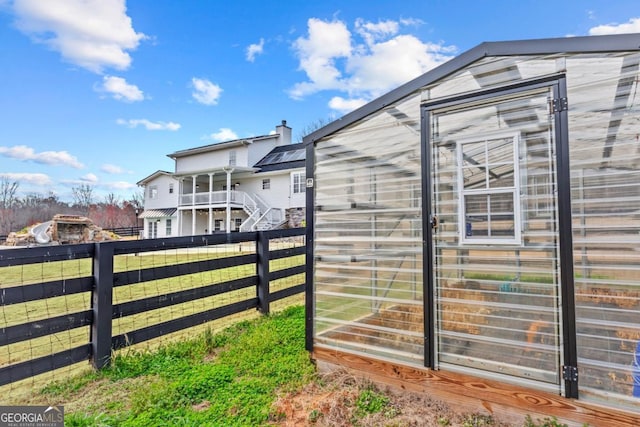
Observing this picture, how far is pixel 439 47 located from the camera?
13.4 metres

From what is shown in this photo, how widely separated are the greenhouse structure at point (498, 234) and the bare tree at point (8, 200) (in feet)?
121

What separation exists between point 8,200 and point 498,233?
40977 millimetres

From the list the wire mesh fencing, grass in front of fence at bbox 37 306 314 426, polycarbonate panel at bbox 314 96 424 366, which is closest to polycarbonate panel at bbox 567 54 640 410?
polycarbonate panel at bbox 314 96 424 366

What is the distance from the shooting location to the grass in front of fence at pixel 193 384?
91.3 inches

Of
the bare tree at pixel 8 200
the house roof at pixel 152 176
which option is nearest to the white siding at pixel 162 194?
the house roof at pixel 152 176

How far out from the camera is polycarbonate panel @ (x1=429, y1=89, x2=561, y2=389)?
221 cm

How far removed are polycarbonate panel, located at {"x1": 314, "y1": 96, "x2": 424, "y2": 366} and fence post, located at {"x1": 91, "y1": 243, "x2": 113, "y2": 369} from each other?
201 cm

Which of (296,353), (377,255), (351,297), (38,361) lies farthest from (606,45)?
(38,361)

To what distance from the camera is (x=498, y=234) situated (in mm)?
2385

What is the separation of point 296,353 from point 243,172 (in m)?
17.2

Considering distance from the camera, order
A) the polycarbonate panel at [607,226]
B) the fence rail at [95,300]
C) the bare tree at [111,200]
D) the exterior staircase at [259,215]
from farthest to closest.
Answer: the bare tree at [111,200] → the exterior staircase at [259,215] → the fence rail at [95,300] → the polycarbonate panel at [607,226]

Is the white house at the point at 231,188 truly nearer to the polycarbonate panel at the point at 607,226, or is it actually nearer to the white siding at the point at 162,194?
the white siding at the point at 162,194

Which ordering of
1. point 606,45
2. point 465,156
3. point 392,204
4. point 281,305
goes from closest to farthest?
point 606,45 → point 465,156 → point 392,204 → point 281,305

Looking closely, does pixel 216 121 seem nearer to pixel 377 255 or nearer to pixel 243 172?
pixel 243 172
